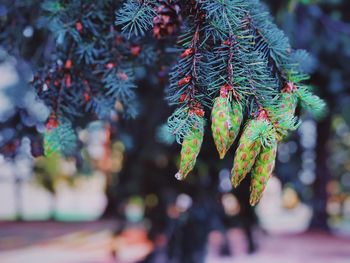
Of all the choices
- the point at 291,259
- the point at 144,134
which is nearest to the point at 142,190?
the point at 144,134

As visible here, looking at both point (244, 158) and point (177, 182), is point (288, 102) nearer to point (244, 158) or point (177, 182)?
point (244, 158)

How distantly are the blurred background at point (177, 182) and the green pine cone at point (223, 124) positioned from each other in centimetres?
79

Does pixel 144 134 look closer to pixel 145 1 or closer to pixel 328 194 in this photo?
pixel 145 1

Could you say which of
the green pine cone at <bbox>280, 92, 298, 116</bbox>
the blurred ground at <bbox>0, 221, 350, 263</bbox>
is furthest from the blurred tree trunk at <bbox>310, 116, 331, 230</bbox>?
the green pine cone at <bbox>280, 92, 298, 116</bbox>

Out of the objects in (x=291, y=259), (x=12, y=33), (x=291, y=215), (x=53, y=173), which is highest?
(x=12, y=33)

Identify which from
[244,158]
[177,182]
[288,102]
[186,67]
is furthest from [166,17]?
[177,182]

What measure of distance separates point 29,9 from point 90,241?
8408mm

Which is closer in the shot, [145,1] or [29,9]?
[145,1]

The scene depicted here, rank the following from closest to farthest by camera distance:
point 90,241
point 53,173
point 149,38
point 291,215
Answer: point 149,38
point 90,241
point 53,173
point 291,215

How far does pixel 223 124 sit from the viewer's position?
0.83m

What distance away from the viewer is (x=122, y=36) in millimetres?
1462

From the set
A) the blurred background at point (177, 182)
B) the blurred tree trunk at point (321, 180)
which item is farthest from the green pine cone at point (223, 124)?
the blurred tree trunk at point (321, 180)

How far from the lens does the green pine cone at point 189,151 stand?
2.74ft

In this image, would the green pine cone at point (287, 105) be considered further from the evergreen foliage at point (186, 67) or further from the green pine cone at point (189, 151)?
the green pine cone at point (189, 151)
